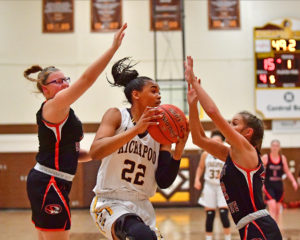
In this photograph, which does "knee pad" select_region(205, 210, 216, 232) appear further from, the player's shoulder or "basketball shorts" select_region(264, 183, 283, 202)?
the player's shoulder

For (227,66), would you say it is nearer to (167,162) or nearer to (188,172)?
(188,172)

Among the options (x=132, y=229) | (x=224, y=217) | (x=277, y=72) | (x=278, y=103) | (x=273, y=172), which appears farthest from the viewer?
(x=278, y=103)

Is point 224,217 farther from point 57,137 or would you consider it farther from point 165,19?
point 165,19

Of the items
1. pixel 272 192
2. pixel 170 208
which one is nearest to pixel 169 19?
pixel 170 208

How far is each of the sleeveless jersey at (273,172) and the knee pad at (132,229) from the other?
19.5ft

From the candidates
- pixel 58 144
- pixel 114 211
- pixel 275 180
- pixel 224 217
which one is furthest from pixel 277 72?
pixel 114 211

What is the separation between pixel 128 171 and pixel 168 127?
0.45 metres

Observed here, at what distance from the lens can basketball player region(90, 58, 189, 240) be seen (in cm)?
300

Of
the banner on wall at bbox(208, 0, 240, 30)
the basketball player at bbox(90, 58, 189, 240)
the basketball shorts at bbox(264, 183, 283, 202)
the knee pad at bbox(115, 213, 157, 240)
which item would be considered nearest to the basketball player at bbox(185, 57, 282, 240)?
the basketball player at bbox(90, 58, 189, 240)

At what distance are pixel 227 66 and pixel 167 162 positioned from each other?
9.22m

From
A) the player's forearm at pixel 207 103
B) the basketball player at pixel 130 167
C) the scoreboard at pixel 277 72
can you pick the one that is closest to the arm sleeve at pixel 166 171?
the basketball player at pixel 130 167

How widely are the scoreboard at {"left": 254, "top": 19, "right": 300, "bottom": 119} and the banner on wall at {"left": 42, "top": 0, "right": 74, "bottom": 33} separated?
528 cm

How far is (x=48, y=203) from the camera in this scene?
324cm

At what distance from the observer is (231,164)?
326cm
